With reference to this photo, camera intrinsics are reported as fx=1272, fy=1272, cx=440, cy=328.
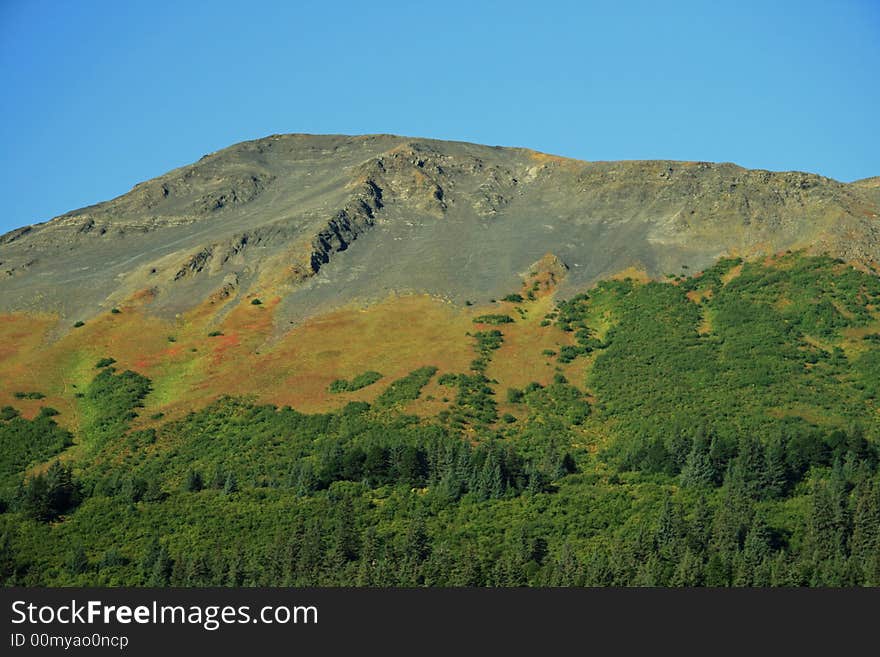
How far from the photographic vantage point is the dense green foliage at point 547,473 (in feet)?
320

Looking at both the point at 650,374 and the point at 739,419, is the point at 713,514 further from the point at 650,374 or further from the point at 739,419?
the point at 650,374

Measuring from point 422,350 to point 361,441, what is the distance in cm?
2828

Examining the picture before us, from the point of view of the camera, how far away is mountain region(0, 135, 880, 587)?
101 meters

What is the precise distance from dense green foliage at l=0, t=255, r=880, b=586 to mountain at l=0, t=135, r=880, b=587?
0.34 meters

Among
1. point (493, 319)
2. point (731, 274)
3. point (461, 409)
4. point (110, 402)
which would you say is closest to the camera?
point (461, 409)

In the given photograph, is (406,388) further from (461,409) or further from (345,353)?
(345,353)

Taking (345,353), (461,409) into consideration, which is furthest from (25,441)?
(461,409)

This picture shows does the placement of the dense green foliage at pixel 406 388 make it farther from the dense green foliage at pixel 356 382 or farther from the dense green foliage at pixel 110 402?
the dense green foliage at pixel 110 402

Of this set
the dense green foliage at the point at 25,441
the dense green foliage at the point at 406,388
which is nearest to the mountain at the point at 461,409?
the dense green foliage at the point at 25,441

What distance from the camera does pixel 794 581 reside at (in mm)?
88188

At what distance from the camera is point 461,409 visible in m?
140

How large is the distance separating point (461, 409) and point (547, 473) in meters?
20.9

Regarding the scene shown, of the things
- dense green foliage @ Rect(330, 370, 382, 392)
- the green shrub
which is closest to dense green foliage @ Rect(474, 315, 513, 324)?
the green shrub

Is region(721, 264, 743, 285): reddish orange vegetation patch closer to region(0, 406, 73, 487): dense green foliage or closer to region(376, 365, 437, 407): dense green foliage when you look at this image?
region(376, 365, 437, 407): dense green foliage
